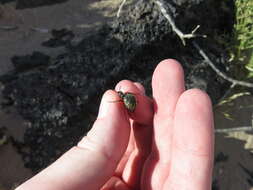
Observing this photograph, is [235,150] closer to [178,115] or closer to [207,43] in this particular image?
[207,43]

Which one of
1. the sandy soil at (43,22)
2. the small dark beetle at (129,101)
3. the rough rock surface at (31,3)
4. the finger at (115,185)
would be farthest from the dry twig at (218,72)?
the rough rock surface at (31,3)

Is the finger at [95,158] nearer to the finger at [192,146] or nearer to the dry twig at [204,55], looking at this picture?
the finger at [192,146]

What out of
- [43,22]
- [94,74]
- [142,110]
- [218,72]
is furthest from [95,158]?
[43,22]

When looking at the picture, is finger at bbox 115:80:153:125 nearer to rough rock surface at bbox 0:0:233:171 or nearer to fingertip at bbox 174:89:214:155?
fingertip at bbox 174:89:214:155

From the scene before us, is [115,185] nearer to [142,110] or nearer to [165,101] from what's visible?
[142,110]

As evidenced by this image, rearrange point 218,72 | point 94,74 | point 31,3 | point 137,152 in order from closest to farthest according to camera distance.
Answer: point 137,152
point 94,74
point 218,72
point 31,3

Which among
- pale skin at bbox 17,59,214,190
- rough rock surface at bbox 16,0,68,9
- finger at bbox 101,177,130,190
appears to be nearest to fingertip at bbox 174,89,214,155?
pale skin at bbox 17,59,214,190
